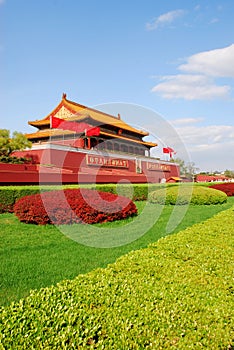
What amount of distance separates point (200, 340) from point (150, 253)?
1.62 meters

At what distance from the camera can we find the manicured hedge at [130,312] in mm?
1681

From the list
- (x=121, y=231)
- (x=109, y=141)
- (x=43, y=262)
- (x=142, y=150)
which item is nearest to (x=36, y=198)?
(x=121, y=231)

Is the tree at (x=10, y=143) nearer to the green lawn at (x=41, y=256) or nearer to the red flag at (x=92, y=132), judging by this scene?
the red flag at (x=92, y=132)

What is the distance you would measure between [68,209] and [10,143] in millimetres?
10210

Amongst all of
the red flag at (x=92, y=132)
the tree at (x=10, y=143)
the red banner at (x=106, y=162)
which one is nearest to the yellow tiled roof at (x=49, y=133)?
the red flag at (x=92, y=132)

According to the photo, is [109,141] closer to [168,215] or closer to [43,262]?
[168,215]

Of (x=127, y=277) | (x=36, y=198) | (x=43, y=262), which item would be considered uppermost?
(x=36, y=198)

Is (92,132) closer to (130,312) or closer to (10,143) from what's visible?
(10,143)

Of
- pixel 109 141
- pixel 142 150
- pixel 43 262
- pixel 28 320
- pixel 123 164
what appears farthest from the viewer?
pixel 142 150

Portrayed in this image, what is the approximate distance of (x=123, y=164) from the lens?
23094mm

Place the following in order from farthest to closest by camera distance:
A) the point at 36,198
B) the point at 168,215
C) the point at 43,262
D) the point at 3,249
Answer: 1. the point at 168,215
2. the point at 36,198
3. the point at 3,249
4. the point at 43,262

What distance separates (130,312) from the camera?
1940 mm

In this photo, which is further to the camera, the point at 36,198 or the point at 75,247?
the point at 36,198

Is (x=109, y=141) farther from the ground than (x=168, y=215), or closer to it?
farther from the ground
